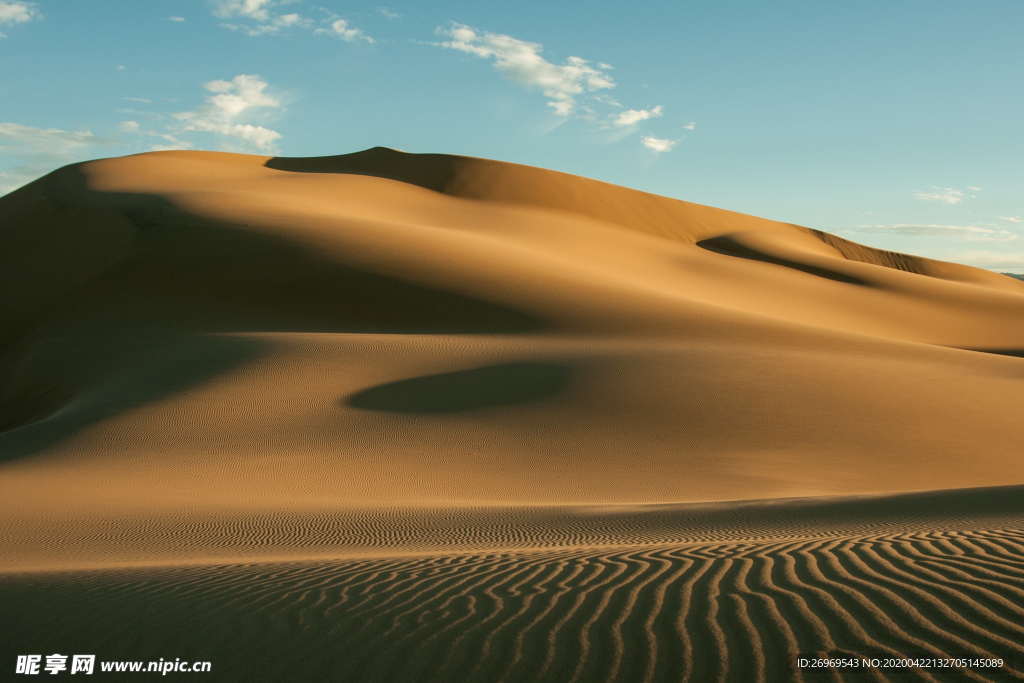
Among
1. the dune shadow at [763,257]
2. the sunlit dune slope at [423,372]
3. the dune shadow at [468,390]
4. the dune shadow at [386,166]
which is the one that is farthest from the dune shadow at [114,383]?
the dune shadow at [763,257]

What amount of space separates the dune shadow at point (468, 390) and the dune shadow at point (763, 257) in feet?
122

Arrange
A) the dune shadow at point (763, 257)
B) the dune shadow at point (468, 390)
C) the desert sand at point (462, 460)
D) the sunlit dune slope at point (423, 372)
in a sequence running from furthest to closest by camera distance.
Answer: the dune shadow at point (763, 257), the dune shadow at point (468, 390), the sunlit dune slope at point (423, 372), the desert sand at point (462, 460)

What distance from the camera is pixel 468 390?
60.4 feet

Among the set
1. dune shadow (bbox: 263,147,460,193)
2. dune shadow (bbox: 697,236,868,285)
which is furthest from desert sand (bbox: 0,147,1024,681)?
dune shadow (bbox: 263,147,460,193)

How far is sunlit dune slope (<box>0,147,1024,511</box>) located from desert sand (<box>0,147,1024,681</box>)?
4.8 inches

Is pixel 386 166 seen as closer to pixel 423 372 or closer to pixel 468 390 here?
pixel 423 372

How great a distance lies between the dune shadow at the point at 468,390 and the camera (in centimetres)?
1761

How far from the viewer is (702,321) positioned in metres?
27.5

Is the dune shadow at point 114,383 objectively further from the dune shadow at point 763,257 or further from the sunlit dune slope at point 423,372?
the dune shadow at point 763,257

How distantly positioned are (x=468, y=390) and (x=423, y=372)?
6.40 feet

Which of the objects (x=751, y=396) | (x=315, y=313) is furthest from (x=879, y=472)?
(x=315, y=313)

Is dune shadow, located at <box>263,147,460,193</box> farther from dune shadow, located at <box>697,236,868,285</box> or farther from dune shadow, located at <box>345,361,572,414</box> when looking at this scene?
dune shadow, located at <box>345,361,572,414</box>

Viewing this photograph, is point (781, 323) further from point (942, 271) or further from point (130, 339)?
point (942, 271)

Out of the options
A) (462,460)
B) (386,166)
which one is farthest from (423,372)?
(386,166)
